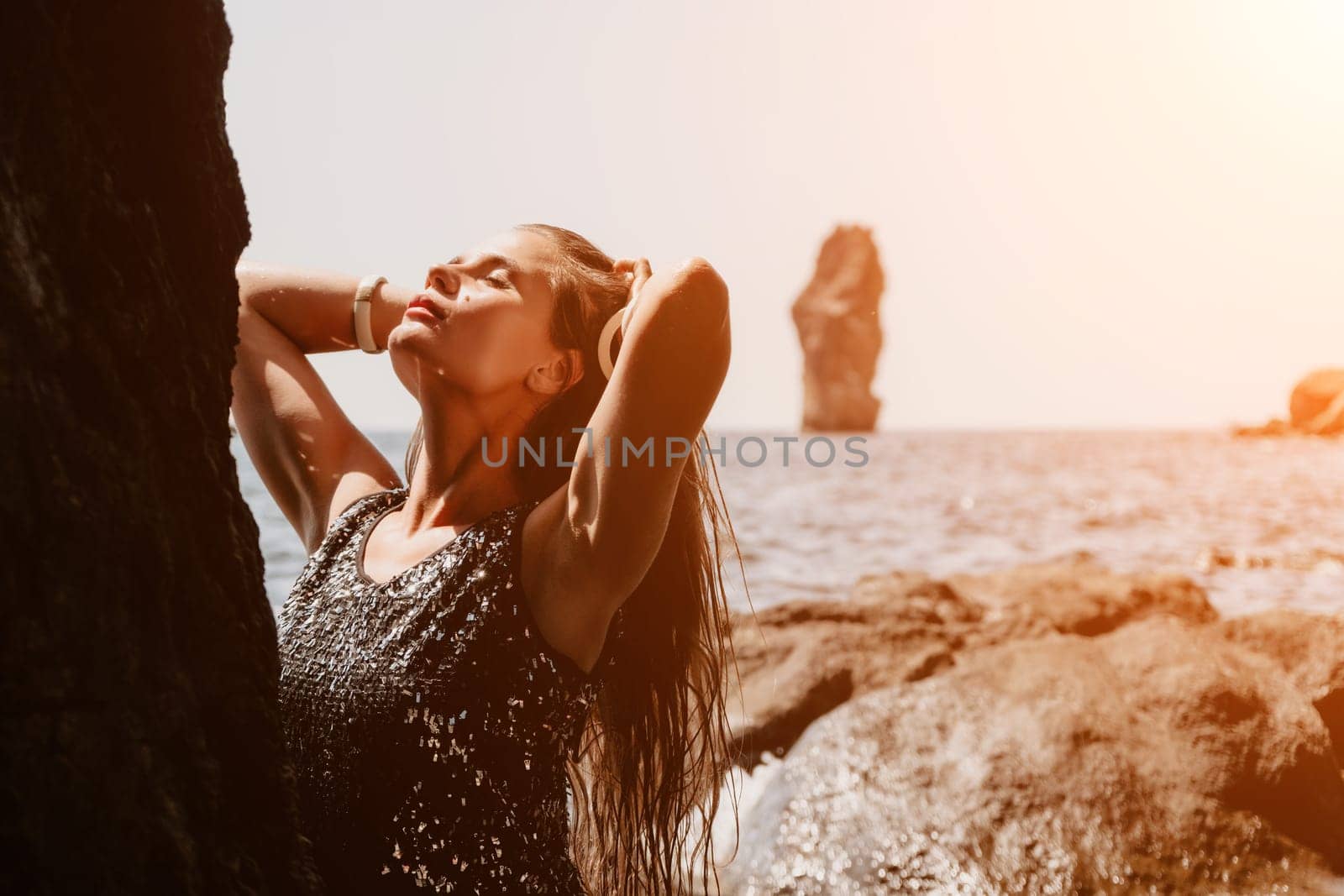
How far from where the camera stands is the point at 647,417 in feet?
5.46

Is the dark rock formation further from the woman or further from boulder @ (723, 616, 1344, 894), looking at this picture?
the woman

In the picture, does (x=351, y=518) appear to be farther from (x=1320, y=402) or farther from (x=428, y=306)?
(x=1320, y=402)

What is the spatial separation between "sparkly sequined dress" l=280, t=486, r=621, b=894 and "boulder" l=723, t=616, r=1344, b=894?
7.23 ft

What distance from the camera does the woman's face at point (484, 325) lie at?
6.71 ft

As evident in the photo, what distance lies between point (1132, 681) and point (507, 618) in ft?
10.5

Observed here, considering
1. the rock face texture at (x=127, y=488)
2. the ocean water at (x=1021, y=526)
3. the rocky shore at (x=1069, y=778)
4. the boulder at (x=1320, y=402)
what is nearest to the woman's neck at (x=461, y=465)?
the ocean water at (x=1021, y=526)

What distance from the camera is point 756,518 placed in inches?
722

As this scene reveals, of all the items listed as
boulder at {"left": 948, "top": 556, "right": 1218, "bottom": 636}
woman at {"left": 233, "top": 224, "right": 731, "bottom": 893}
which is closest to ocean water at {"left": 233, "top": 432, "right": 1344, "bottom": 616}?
woman at {"left": 233, "top": 224, "right": 731, "bottom": 893}

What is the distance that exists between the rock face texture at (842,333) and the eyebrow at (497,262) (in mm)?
93483

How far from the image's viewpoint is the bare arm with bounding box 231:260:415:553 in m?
2.42

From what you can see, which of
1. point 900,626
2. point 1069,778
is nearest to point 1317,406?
point 900,626

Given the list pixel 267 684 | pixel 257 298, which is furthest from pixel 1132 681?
pixel 267 684

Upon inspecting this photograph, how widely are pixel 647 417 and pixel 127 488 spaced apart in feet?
2.56

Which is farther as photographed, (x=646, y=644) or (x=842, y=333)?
(x=842, y=333)
